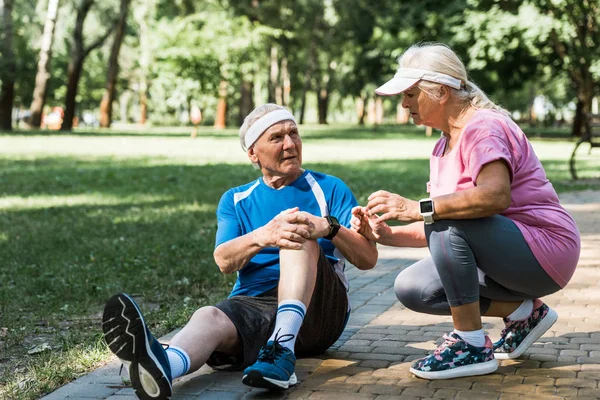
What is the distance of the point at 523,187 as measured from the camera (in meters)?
3.77

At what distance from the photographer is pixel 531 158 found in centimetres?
378

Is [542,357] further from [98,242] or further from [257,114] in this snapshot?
[98,242]

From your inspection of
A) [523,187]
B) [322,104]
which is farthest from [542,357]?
[322,104]

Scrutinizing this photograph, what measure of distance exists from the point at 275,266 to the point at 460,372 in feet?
3.17

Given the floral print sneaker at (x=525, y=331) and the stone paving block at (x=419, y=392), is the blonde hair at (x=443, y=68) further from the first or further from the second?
the stone paving block at (x=419, y=392)

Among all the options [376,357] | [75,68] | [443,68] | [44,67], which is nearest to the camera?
[443,68]

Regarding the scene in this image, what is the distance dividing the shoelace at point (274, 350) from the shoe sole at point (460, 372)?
636 mm

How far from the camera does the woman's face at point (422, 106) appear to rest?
3.81m

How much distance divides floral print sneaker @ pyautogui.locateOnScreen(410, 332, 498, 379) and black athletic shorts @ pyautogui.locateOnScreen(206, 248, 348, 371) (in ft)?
1.60

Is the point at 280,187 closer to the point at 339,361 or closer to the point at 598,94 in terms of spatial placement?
the point at 339,361

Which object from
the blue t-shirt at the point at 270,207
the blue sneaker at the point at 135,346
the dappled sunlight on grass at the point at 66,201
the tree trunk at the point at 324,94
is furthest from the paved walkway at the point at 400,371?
the tree trunk at the point at 324,94

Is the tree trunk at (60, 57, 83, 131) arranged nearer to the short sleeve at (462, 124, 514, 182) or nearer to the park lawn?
the park lawn

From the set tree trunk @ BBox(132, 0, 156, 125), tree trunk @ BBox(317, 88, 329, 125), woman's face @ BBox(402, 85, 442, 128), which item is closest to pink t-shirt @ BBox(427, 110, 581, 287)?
woman's face @ BBox(402, 85, 442, 128)

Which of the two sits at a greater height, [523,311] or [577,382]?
[523,311]
